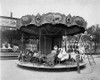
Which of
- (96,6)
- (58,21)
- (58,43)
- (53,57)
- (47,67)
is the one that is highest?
(96,6)

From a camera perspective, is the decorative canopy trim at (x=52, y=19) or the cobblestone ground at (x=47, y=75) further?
the decorative canopy trim at (x=52, y=19)

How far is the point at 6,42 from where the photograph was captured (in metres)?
32.2

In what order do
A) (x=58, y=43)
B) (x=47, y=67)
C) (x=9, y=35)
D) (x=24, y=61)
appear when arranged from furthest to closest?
(x=9, y=35), (x=58, y=43), (x=24, y=61), (x=47, y=67)

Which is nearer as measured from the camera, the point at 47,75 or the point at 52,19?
the point at 47,75

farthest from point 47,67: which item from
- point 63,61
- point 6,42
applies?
point 6,42

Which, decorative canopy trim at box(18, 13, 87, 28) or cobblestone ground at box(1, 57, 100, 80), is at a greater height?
decorative canopy trim at box(18, 13, 87, 28)

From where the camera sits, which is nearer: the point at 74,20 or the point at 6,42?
the point at 74,20

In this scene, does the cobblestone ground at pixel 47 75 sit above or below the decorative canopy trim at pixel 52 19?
below

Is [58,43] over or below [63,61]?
over

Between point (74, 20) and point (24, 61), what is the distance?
18.0 feet

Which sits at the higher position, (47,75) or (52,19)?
(52,19)

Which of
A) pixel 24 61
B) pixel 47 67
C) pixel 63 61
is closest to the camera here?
pixel 47 67

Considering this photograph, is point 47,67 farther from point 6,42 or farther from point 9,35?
point 6,42

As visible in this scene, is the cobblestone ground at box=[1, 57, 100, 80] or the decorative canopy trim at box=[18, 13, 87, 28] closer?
the cobblestone ground at box=[1, 57, 100, 80]
